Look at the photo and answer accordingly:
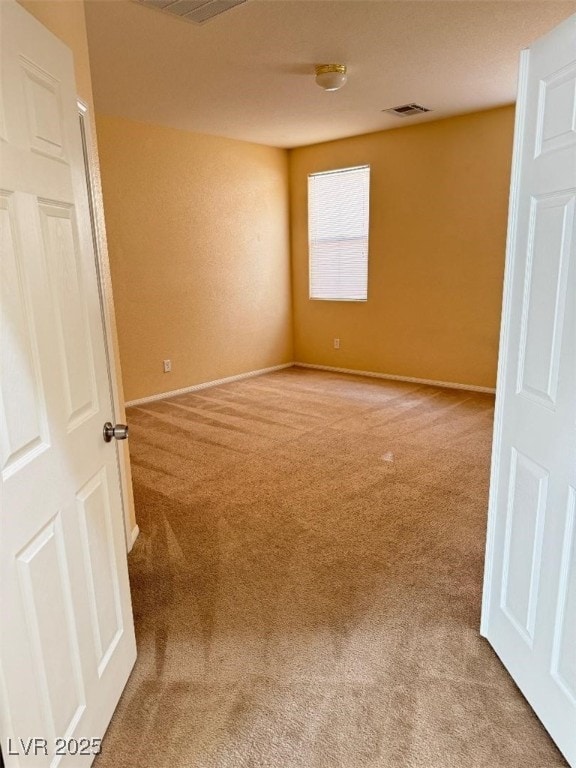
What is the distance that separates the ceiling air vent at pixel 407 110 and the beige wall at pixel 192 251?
1839 millimetres

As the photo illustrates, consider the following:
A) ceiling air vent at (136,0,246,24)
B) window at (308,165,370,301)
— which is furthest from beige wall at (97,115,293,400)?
ceiling air vent at (136,0,246,24)

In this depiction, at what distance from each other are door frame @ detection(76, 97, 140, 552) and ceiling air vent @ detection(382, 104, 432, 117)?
124 inches

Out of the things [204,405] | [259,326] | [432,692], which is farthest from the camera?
[259,326]

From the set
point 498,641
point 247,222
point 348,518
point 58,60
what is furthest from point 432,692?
point 247,222

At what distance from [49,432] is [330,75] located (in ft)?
10.5

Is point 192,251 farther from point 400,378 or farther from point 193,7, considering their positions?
point 193,7

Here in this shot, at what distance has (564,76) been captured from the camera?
1317mm

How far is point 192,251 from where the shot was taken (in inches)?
213

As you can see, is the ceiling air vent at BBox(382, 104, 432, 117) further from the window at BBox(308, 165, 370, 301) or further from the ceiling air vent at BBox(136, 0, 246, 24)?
the ceiling air vent at BBox(136, 0, 246, 24)

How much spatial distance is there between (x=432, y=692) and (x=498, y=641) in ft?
1.05

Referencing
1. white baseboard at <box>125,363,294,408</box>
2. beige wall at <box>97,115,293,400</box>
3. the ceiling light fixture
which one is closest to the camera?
the ceiling light fixture

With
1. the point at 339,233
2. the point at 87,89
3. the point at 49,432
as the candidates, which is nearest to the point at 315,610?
the point at 49,432

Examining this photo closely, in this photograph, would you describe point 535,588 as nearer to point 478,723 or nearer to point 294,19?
point 478,723

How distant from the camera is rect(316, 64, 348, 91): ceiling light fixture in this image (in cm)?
338
